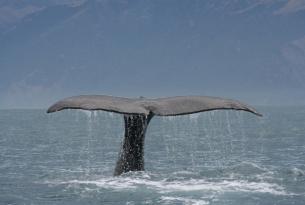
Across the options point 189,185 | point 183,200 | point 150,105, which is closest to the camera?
point 150,105

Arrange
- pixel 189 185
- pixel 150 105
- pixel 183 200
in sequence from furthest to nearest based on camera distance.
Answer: pixel 189 185 < pixel 183 200 < pixel 150 105

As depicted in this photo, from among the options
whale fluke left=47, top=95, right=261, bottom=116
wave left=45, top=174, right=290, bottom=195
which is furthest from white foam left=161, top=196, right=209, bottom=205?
whale fluke left=47, top=95, right=261, bottom=116

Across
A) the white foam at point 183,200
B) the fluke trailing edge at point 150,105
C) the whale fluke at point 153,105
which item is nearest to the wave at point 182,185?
the white foam at point 183,200

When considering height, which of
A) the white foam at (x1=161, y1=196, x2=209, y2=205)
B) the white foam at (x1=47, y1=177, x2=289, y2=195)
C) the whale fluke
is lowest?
the white foam at (x1=161, y1=196, x2=209, y2=205)

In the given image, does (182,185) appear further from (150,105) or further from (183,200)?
(150,105)

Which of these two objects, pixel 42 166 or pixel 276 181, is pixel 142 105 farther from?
pixel 42 166

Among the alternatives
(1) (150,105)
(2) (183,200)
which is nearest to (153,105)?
(1) (150,105)

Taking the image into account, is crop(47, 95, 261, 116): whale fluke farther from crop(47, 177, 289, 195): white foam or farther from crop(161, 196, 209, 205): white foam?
crop(47, 177, 289, 195): white foam

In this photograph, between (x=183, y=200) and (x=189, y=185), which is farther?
(x=189, y=185)

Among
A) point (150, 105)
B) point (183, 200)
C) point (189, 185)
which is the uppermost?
point (150, 105)

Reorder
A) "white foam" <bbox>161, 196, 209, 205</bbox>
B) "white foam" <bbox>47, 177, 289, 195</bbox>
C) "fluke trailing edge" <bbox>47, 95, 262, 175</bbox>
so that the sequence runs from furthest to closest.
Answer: "white foam" <bbox>47, 177, 289, 195</bbox>, "white foam" <bbox>161, 196, 209, 205</bbox>, "fluke trailing edge" <bbox>47, 95, 262, 175</bbox>

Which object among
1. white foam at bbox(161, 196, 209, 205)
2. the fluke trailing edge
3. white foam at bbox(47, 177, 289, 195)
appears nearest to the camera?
the fluke trailing edge

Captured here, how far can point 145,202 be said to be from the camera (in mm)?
12281

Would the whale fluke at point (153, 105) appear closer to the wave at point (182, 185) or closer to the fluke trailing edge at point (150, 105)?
the fluke trailing edge at point (150, 105)
